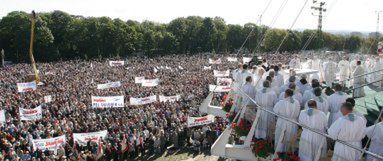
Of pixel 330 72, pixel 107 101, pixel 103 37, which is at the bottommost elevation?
pixel 107 101

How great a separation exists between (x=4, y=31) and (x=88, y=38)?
16.2 metres

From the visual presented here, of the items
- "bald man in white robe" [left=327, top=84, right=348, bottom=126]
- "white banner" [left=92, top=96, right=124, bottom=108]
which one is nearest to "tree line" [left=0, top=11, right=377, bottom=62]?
"white banner" [left=92, top=96, right=124, bottom=108]

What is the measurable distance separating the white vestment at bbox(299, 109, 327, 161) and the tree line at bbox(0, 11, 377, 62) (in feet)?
221

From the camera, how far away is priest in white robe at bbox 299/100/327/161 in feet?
29.1

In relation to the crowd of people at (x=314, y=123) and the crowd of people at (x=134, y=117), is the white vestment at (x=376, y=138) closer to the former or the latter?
the crowd of people at (x=314, y=123)

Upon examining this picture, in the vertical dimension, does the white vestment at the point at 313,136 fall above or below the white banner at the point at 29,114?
above

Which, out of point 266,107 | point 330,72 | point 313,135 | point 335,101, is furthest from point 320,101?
point 330,72

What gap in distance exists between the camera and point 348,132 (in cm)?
802

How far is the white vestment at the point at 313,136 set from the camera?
29.2 ft

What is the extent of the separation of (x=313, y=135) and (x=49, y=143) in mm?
14303

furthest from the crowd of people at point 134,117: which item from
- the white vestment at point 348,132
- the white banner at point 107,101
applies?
the white banner at point 107,101

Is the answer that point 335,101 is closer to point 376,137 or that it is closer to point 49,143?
point 376,137

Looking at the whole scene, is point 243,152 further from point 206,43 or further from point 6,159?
point 206,43

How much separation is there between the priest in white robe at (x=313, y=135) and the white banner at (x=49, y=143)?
45.8 ft
